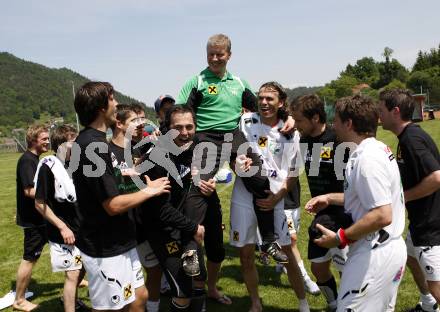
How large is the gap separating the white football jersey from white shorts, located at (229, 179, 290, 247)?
170cm

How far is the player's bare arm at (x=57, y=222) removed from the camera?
15.6 feet

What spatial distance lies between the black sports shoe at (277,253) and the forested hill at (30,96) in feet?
410

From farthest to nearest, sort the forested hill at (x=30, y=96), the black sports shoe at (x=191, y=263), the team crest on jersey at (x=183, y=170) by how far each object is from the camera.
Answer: the forested hill at (x=30, y=96)
the team crest on jersey at (x=183, y=170)
the black sports shoe at (x=191, y=263)

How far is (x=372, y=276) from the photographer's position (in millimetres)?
3043

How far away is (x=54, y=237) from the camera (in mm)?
5070

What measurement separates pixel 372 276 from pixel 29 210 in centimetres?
464

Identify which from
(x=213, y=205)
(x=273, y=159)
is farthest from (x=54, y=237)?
(x=273, y=159)

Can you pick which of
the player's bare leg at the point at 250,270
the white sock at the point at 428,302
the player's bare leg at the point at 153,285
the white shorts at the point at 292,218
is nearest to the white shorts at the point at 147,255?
the player's bare leg at the point at 153,285

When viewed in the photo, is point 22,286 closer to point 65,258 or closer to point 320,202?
point 65,258

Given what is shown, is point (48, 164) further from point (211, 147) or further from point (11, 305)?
point (11, 305)

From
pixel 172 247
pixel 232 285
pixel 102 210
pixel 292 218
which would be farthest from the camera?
pixel 232 285

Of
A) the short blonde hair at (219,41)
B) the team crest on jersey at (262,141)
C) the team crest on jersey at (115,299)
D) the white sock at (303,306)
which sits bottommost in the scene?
the white sock at (303,306)

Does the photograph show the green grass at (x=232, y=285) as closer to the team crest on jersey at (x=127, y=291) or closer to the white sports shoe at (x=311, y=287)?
the white sports shoe at (x=311, y=287)

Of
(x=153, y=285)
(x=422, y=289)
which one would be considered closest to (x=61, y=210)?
(x=153, y=285)
